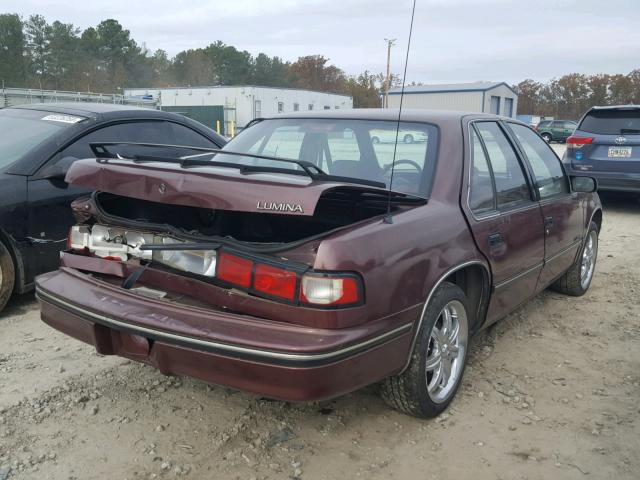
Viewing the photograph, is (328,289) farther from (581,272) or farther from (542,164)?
(581,272)

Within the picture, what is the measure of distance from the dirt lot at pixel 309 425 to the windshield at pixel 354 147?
3.96ft

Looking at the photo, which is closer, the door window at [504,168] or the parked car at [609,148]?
the door window at [504,168]

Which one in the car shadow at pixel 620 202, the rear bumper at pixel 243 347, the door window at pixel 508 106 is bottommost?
the car shadow at pixel 620 202

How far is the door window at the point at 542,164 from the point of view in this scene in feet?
13.0

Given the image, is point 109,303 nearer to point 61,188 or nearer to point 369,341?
point 369,341

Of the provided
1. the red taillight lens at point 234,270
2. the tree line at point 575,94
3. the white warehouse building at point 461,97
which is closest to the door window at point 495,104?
the white warehouse building at point 461,97

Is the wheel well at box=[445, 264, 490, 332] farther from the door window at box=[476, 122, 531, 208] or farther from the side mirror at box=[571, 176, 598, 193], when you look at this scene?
the side mirror at box=[571, 176, 598, 193]

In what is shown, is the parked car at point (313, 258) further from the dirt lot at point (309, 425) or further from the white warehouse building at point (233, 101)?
the white warehouse building at point (233, 101)

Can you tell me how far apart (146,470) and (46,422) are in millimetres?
697

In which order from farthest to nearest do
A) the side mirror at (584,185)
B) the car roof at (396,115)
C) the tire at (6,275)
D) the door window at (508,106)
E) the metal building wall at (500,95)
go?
the door window at (508,106), the metal building wall at (500,95), the side mirror at (584,185), the tire at (6,275), the car roof at (396,115)

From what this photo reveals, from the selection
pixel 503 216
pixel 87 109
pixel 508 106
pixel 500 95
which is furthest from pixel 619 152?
pixel 508 106

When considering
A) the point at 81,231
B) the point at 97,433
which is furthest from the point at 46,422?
the point at 81,231

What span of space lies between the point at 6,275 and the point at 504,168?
3.43m

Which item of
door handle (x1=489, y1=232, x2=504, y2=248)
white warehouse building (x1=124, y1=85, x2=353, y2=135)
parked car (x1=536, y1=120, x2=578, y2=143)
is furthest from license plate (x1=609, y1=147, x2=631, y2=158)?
parked car (x1=536, y1=120, x2=578, y2=143)
